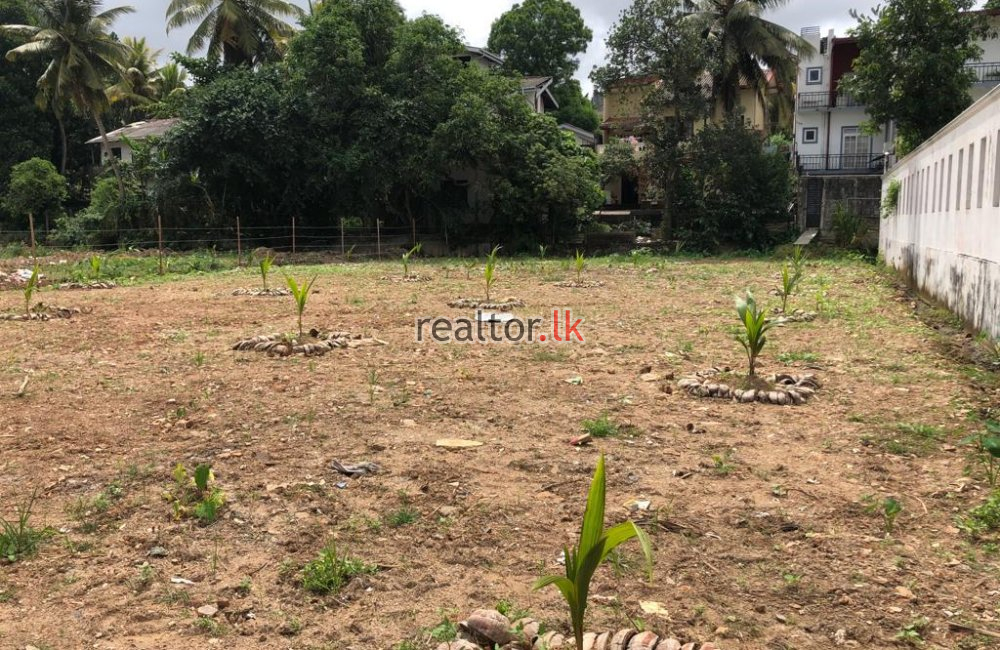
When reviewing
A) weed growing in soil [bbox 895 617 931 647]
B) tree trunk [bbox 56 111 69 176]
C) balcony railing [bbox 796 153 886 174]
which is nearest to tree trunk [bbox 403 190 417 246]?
balcony railing [bbox 796 153 886 174]

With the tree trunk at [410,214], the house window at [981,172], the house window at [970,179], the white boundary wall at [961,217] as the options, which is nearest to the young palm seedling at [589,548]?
the white boundary wall at [961,217]

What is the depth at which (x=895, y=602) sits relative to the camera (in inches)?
120

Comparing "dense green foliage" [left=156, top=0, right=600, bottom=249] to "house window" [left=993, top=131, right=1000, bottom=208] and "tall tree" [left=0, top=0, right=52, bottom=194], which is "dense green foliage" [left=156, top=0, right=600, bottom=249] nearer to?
"tall tree" [left=0, top=0, right=52, bottom=194]

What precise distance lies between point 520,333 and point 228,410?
4246 mm

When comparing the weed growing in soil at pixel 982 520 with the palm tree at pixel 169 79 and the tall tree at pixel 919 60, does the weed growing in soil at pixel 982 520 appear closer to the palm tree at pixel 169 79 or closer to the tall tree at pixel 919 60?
the tall tree at pixel 919 60

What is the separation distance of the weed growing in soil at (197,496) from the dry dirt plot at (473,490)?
0.17 feet

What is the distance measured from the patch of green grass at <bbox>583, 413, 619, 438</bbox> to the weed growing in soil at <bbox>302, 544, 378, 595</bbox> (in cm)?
225

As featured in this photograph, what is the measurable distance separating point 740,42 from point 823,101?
7901 millimetres

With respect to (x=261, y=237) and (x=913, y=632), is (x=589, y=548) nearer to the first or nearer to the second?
(x=913, y=632)

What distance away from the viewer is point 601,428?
17.3 ft

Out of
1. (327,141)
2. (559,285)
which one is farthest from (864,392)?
(327,141)

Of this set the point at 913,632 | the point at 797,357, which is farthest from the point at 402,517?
the point at 797,357

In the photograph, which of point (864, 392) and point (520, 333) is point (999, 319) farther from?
point (520, 333)

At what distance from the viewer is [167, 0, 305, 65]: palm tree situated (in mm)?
26812
